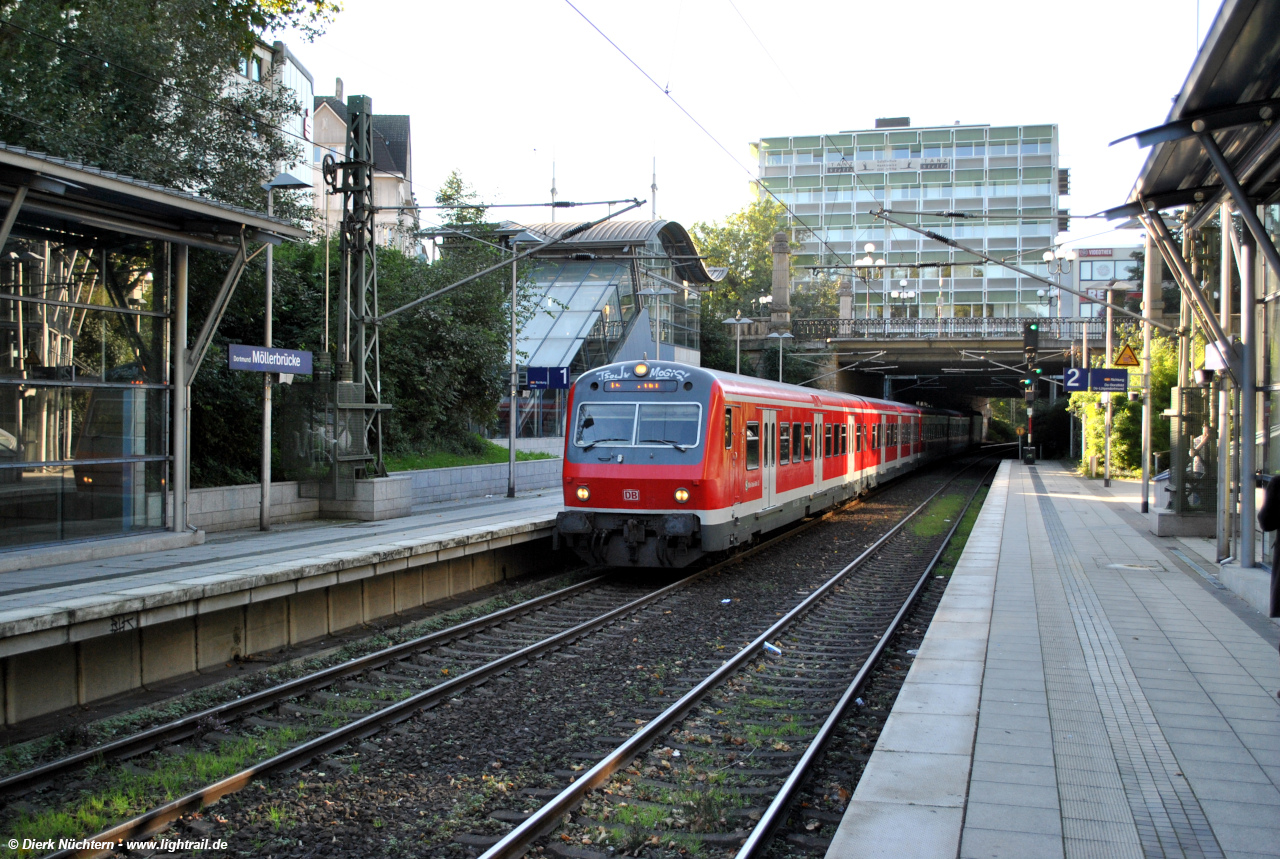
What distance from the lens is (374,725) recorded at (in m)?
7.03

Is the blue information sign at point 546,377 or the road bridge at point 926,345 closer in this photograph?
the blue information sign at point 546,377

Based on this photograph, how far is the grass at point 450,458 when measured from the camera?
853 inches

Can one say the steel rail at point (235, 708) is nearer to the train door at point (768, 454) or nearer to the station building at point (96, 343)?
the station building at point (96, 343)

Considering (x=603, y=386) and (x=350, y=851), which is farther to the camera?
(x=603, y=386)

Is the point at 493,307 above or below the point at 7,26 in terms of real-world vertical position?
below

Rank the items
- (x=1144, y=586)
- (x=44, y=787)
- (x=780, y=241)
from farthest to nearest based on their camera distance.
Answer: (x=780, y=241), (x=1144, y=586), (x=44, y=787)

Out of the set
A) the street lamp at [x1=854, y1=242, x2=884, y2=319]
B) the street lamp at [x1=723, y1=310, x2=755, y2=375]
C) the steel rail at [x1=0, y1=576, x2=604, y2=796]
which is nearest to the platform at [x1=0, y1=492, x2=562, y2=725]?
the steel rail at [x1=0, y1=576, x2=604, y2=796]

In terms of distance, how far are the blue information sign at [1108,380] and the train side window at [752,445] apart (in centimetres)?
1110

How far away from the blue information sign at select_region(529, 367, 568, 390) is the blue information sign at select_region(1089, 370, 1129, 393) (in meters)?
12.2

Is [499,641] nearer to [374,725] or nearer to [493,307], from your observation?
[374,725]

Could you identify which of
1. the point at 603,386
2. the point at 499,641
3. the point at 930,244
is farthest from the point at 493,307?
the point at 930,244

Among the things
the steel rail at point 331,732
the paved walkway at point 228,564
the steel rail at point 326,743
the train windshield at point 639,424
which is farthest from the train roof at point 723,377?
the steel rail at point 326,743

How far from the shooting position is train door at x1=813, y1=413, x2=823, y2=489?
1903 cm

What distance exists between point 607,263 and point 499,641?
32.2 meters
